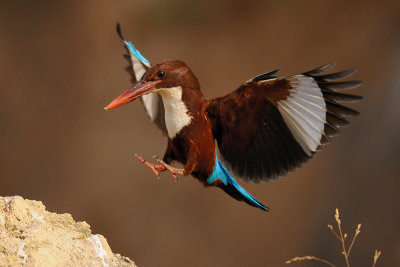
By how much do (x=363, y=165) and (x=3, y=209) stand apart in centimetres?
377

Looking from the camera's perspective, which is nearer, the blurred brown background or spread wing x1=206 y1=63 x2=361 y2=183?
spread wing x1=206 y1=63 x2=361 y2=183

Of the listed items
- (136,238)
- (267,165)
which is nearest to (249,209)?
(136,238)

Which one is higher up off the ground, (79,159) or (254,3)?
(254,3)

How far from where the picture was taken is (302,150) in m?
2.56

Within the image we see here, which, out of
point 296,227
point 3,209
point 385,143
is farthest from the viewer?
point 296,227

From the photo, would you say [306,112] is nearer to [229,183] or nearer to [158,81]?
[229,183]

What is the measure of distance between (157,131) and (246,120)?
10.4 ft

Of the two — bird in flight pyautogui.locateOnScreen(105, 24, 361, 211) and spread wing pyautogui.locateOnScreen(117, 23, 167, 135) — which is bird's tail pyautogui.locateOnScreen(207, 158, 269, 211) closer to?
bird in flight pyautogui.locateOnScreen(105, 24, 361, 211)

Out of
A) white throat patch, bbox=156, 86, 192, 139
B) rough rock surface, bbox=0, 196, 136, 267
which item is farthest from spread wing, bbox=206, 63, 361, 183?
rough rock surface, bbox=0, 196, 136, 267

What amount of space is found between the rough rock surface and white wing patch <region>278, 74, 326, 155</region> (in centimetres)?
94

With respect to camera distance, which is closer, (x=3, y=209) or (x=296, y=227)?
(x=3, y=209)

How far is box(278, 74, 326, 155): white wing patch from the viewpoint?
96.8 inches

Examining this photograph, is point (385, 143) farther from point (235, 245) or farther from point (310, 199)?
point (235, 245)

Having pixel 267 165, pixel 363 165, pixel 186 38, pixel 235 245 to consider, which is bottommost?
pixel 235 245
